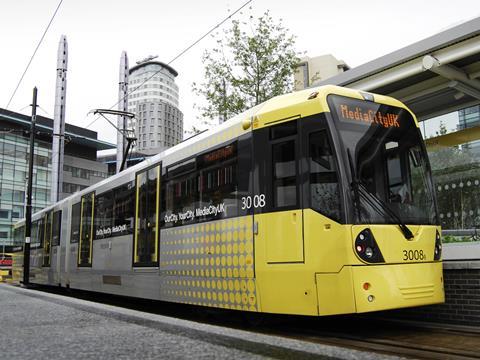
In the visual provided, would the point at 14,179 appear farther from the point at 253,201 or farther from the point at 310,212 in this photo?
the point at 310,212

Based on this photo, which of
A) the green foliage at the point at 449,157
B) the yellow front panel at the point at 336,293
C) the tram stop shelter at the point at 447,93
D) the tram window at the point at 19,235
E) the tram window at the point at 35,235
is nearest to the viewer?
the yellow front panel at the point at 336,293

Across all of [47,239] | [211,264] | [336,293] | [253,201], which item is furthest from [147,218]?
[47,239]

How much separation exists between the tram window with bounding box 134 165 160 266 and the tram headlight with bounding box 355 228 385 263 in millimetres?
4666

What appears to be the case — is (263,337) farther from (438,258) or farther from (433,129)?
(433,129)

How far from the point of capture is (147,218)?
10070 mm

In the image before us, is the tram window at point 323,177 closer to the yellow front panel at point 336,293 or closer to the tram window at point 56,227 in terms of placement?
the yellow front panel at point 336,293

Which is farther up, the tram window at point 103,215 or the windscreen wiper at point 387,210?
the tram window at point 103,215

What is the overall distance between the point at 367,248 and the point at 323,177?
1.01m

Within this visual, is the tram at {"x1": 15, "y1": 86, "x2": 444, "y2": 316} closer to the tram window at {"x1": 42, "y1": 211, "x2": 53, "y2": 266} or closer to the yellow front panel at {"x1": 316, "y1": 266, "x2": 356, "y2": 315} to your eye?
the yellow front panel at {"x1": 316, "y1": 266, "x2": 356, "y2": 315}

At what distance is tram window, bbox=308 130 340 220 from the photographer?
6215 mm

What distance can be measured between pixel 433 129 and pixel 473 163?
1075 millimetres

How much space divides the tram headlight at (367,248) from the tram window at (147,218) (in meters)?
4.67

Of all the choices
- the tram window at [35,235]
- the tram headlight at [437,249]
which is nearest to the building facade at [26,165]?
the tram window at [35,235]

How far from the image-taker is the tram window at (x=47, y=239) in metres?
18.4
